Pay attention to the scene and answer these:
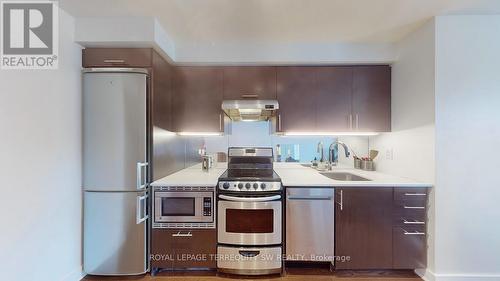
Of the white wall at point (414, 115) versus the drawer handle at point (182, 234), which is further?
the drawer handle at point (182, 234)

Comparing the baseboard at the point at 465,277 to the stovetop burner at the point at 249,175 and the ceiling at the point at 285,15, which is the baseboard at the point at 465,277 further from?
the ceiling at the point at 285,15

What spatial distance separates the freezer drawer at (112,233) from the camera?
228cm

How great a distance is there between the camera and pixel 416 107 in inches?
95.0

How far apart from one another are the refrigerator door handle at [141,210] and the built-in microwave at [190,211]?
0.09 metres

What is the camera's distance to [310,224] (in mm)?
2363

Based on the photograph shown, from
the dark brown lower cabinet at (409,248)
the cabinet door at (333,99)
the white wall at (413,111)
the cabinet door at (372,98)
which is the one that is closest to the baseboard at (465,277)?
the dark brown lower cabinet at (409,248)

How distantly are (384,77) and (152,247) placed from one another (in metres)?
3.13

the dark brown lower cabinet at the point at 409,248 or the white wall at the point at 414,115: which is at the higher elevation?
the white wall at the point at 414,115

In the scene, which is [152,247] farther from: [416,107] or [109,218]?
[416,107]

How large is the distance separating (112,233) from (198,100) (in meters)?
1.65

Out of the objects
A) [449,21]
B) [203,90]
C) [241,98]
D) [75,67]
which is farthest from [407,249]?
[75,67]

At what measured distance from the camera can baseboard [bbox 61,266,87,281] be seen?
2.15 metres

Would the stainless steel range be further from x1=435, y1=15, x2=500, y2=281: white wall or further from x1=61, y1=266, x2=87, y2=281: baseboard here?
x1=435, y1=15, x2=500, y2=281: white wall

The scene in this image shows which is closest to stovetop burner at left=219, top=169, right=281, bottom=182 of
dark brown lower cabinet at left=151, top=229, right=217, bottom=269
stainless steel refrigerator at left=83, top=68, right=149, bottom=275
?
dark brown lower cabinet at left=151, top=229, right=217, bottom=269
